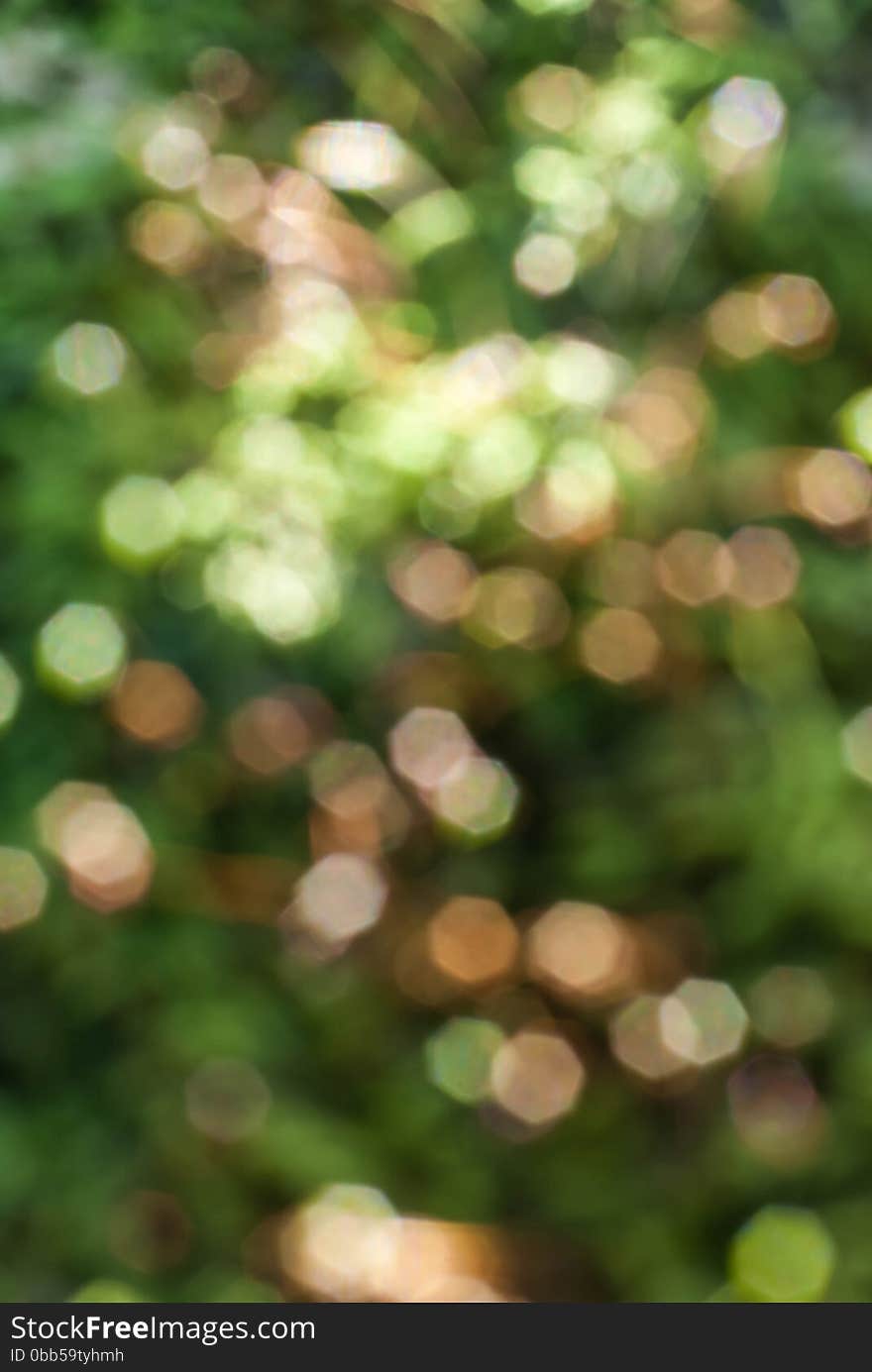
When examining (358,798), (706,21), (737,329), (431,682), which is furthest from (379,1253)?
(706,21)

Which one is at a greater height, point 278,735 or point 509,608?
point 509,608

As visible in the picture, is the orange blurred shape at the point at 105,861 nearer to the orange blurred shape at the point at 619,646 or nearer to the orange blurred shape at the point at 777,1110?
the orange blurred shape at the point at 619,646

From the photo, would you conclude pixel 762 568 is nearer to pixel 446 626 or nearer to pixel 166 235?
pixel 446 626

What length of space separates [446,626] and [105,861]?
44 cm

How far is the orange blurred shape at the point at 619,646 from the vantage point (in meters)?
1.71

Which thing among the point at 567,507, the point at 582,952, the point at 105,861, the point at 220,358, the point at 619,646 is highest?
the point at 220,358

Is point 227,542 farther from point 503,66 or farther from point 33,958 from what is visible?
point 503,66

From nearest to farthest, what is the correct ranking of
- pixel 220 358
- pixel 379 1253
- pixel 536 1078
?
pixel 379 1253 → pixel 536 1078 → pixel 220 358

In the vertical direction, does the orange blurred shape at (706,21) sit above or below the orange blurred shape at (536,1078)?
above

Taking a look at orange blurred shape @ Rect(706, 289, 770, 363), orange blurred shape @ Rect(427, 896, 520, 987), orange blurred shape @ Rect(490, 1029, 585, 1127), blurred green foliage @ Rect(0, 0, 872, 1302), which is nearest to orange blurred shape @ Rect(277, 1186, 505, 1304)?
blurred green foliage @ Rect(0, 0, 872, 1302)

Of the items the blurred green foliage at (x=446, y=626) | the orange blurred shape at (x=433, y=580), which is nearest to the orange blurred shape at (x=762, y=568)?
the blurred green foliage at (x=446, y=626)

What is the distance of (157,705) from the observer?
67.7 inches

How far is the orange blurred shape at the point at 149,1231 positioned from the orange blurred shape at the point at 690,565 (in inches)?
32.8
